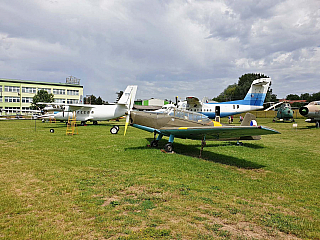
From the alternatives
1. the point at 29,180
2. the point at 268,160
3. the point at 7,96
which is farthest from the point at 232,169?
the point at 7,96

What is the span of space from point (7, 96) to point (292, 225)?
81298 millimetres

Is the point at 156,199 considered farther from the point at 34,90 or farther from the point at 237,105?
the point at 34,90

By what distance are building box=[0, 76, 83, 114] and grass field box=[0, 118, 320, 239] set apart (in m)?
67.3

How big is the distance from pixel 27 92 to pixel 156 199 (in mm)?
78667

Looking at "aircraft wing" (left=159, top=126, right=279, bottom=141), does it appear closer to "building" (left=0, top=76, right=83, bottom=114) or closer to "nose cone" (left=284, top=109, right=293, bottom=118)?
"nose cone" (left=284, top=109, right=293, bottom=118)

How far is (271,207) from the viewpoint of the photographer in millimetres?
4074

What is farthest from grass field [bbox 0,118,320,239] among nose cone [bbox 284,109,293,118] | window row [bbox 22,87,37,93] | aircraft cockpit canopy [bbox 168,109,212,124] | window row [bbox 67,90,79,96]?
window row [bbox 22,87,37,93]

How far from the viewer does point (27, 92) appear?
6694 centimetres

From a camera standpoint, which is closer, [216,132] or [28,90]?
[216,132]

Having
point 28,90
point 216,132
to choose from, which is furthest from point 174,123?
point 28,90

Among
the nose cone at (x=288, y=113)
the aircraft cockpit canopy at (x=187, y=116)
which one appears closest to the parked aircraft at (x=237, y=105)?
the nose cone at (x=288, y=113)

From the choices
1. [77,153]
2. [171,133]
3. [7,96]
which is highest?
[7,96]

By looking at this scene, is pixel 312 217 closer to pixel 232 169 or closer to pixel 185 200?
pixel 185 200

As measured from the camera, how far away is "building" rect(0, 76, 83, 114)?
6375cm
